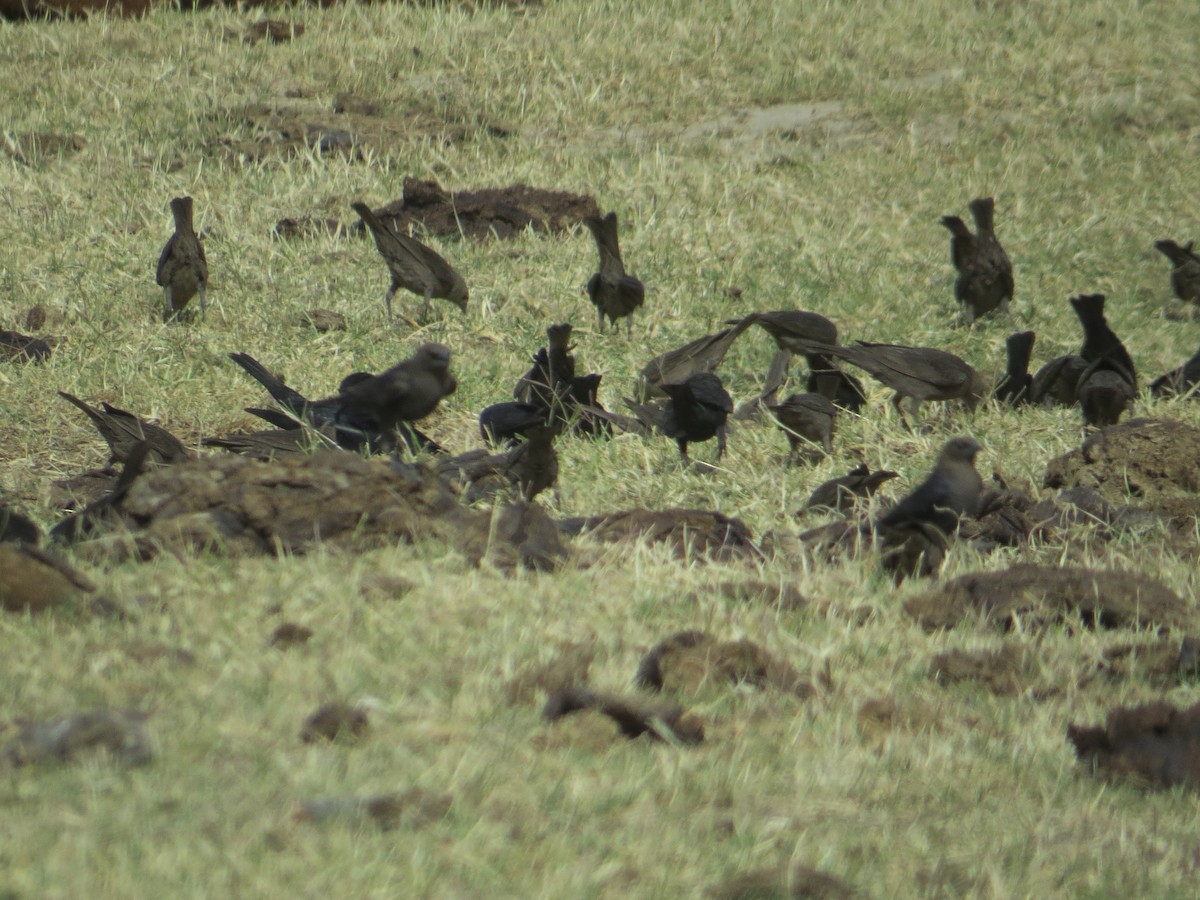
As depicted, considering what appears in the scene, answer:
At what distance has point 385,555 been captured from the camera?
12.1 feet

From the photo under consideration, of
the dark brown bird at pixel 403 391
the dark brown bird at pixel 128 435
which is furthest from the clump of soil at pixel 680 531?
the dark brown bird at pixel 128 435

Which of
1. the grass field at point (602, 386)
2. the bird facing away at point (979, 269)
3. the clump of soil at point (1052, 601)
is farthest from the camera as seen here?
the bird facing away at point (979, 269)

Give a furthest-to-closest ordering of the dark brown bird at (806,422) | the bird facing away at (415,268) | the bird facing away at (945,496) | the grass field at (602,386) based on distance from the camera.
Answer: the bird facing away at (415,268)
the dark brown bird at (806,422)
the bird facing away at (945,496)
the grass field at (602,386)

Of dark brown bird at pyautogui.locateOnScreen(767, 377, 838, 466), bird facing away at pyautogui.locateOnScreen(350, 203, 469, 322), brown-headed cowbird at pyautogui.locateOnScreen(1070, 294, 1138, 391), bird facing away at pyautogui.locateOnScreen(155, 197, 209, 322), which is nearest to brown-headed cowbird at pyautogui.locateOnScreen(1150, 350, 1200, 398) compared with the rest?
brown-headed cowbird at pyautogui.locateOnScreen(1070, 294, 1138, 391)

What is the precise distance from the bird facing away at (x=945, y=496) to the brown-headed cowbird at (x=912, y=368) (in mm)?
1711

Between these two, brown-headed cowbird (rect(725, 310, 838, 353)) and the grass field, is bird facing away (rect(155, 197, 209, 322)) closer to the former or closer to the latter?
the grass field

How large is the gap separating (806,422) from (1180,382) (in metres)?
2.11

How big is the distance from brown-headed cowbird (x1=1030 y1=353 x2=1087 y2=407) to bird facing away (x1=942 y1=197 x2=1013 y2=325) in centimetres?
151

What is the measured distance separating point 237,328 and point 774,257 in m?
3.36

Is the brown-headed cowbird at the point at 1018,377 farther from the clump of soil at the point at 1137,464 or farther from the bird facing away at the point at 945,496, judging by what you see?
the bird facing away at the point at 945,496

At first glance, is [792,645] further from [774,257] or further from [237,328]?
[774,257]

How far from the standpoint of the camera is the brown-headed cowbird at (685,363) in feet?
22.0

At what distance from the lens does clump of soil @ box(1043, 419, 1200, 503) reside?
17.6ft

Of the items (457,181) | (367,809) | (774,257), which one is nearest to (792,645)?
(367,809)
